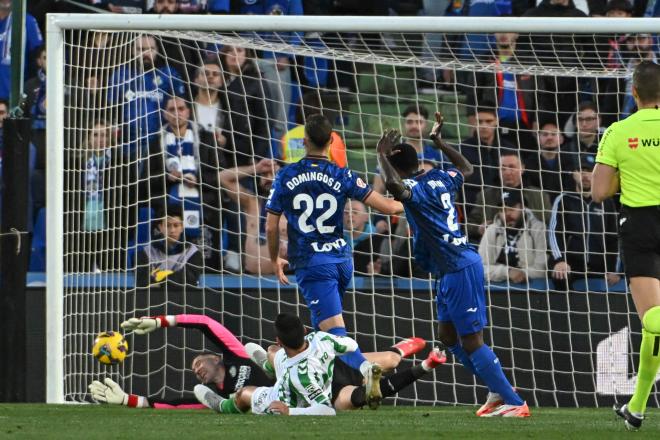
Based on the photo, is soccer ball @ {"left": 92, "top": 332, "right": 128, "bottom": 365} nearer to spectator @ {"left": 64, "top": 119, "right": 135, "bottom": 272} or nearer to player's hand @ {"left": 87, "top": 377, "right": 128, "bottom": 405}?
player's hand @ {"left": 87, "top": 377, "right": 128, "bottom": 405}

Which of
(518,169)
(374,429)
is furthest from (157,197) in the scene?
(374,429)

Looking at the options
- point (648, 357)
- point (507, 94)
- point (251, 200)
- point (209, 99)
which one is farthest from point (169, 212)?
point (648, 357)

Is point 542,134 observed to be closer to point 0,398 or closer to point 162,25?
point 162,25

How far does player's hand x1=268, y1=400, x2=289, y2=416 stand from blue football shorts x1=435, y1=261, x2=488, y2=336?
1238 millimetres

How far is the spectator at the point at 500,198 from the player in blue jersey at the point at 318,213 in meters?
2.85

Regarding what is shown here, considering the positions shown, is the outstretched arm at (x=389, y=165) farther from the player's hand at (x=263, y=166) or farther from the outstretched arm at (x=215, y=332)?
the player's hand at (x=263, y=166)

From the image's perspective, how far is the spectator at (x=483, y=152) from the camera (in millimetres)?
11883

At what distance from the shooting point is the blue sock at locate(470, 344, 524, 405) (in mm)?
8453

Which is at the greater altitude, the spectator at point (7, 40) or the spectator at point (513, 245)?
the spectator at point (7, 40)

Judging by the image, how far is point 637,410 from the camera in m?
6.80

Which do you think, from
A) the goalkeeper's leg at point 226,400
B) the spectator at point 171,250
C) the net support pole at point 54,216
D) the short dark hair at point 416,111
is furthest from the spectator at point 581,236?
the net support pole at point 54,216

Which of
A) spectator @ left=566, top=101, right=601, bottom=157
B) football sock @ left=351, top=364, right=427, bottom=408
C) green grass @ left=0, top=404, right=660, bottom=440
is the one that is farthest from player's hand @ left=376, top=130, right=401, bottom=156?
spectator @ left=566, top=101, right=601, bottom=157

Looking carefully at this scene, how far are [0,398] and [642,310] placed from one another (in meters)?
5.62

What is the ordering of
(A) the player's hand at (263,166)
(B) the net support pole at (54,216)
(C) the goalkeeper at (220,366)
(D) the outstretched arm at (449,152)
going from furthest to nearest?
(A) the player's hand at (263,166) < (B) the net support pole at (54,216) < (C) the goalkeeper at (220,366) < (D) the outstretched arm at (449,152)
